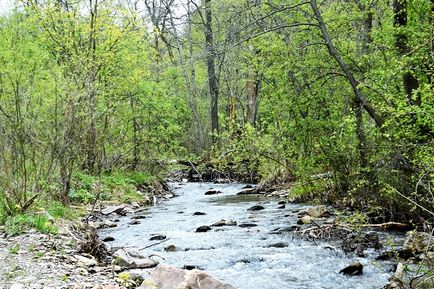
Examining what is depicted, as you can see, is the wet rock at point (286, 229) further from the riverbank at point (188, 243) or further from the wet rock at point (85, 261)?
the wet rock at point (85, 261)

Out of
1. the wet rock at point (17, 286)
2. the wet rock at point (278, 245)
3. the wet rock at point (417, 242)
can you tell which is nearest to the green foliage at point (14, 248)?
the wet rock at point (17, 286)

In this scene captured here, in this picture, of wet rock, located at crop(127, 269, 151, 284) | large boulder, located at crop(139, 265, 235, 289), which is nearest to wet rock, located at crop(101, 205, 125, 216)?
wet rock, located at crop(127, 269, 151, 284)

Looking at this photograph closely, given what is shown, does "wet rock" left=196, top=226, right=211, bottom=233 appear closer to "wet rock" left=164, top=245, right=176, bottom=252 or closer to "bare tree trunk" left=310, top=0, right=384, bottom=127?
"wet rock" left=164, top=245, right=176, bottom=252

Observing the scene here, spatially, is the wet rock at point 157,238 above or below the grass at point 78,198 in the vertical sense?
below

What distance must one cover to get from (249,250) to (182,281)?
2985 mm

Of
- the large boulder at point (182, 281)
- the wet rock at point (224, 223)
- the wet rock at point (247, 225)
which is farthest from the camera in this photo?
the wet rock at point (224, 223)

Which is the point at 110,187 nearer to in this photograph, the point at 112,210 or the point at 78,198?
the point at 112,210

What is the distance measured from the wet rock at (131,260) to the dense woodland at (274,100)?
2.28 meters

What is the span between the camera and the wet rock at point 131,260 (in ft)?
23.0


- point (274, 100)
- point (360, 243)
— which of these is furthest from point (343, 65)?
point (360, 243)

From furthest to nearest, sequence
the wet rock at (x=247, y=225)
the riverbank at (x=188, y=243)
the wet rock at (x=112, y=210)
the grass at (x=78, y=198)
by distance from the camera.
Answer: the wet rock at (x=112, y=210), the wet rock at (x=247, y=225), the grass at (x=78, y=198), the riverbank at (x=188, y=243)

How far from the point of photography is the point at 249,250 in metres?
8.37

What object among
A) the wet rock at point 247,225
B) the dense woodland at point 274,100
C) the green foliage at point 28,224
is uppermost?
the dense woodland at point 274,100

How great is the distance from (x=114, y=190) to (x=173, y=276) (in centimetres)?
960
